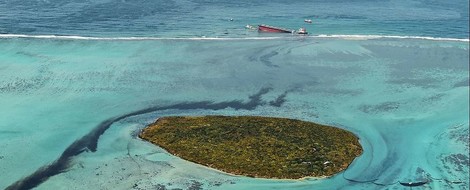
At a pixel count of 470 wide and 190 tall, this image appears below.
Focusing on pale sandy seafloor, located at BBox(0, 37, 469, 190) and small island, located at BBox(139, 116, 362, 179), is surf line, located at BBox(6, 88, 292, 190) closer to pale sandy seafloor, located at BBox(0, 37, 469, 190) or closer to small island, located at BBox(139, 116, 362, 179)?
pale sandy seafloor, located at BBox(0, 37, 469, 190)

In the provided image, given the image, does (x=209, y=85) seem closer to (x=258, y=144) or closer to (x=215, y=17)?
(x=258, y=144)

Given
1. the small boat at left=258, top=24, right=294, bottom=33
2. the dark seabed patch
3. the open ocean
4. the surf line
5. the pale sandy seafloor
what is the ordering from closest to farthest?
the surf line < the pale sandy seafloor < the open ocean < the dark seabed patch < the small boat at left=258, top=24, right=294, bottom=33

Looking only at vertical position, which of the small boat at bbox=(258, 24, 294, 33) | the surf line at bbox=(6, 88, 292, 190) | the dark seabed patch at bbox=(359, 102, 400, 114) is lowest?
the dark seabed patch at bbox=(359, 102, 400, 114)

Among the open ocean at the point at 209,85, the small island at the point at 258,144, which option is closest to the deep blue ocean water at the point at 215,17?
the open ocean at the point at 209,85

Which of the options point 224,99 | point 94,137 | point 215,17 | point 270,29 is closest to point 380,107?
point 224,99

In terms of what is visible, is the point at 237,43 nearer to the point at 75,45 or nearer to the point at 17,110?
the point at 75,45

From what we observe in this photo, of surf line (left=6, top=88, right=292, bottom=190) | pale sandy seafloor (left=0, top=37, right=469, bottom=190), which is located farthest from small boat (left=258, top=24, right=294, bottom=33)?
surf line (left=6, top=88, right=292, bottom=190)
